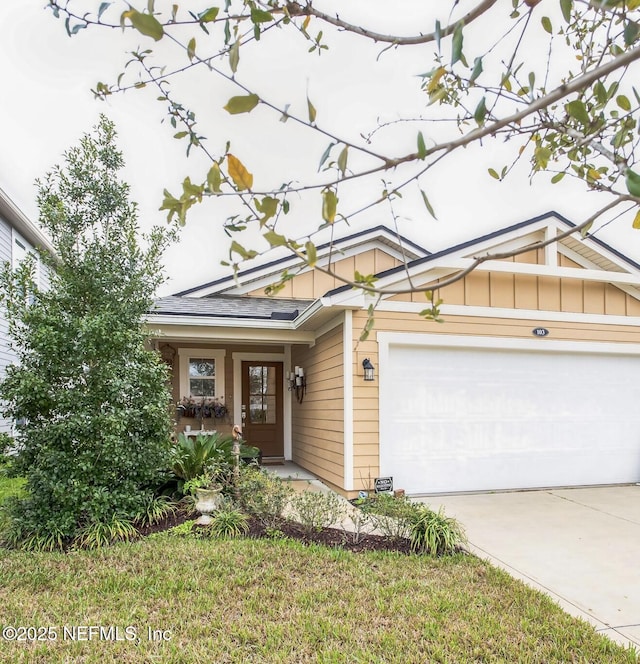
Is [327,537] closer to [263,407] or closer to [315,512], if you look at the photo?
[315,512]

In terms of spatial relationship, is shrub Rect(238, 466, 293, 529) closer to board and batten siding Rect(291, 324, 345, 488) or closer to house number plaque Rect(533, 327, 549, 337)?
board and batten siding Rect(291, 324, 345, 488)

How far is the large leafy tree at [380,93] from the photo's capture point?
135cm

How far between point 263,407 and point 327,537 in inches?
238

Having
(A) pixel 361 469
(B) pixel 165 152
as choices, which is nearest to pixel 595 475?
(A) pixel 361 469

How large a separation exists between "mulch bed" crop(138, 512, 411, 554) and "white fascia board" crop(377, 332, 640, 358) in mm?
2679

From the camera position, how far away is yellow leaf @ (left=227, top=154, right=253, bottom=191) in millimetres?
1316

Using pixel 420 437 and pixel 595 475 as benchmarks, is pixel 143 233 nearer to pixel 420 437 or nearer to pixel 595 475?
pixel 420 437

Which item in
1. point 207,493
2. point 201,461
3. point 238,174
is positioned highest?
point 238,174

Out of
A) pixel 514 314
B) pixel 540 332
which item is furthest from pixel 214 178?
pixel 540 332

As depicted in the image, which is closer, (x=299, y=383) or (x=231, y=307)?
(x=231, y=307)

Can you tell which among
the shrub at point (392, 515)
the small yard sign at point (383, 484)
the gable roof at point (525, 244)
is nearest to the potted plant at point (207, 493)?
the shrub at point (392, 515)

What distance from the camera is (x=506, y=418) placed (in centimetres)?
748

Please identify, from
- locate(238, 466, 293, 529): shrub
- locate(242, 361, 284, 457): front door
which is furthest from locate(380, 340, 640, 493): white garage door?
locate(242, 361, 284, 457): front door

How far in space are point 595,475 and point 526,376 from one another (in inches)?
77.6
